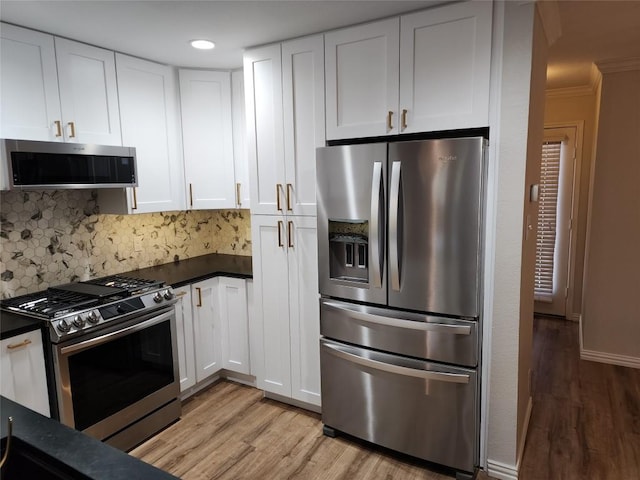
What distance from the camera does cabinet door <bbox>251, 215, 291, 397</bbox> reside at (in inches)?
111

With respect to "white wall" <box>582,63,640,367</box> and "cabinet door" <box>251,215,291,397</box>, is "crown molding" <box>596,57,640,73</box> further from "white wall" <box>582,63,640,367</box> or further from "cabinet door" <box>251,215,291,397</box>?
"cabinet door" <box>251,215,291,397</box>

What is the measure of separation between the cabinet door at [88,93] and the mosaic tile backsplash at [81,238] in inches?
18.0

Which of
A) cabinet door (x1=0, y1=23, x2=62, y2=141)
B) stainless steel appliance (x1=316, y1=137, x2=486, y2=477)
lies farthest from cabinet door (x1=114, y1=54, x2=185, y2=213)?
stainless steel appliance (x1=316, y1=137, x2=486, y2=477)

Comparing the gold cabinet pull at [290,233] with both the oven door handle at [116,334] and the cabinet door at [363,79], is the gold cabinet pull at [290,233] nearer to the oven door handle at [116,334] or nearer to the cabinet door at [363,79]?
the cabinet door at [363,79]

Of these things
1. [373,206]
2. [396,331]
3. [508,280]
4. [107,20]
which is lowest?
[396,331]

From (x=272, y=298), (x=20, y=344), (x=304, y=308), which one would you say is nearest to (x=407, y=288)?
(x=304, y=308)

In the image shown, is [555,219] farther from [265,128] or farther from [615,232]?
[265,128]

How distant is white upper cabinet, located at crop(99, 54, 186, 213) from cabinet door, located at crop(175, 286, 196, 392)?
26.0 inches

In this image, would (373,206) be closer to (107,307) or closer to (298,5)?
(298,5)

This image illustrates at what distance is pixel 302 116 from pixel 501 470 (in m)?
2.29

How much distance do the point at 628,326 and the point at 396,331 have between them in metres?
2.63

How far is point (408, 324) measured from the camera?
7.28ft

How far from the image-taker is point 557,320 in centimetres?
477

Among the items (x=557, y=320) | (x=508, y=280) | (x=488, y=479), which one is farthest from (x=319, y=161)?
(x=557, y=320)
